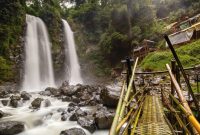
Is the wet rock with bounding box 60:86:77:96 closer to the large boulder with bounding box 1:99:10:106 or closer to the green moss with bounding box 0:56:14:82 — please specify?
the large boulder with bounding box 1:99:10:106

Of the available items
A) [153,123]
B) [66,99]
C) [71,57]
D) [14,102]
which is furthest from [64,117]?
[71,57]

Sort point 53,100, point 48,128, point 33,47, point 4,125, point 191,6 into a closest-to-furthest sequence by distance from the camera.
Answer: point 4,125, point 48,128, point 53,100, point 33,47, point 191,6

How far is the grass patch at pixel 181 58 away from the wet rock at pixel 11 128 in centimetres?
1392

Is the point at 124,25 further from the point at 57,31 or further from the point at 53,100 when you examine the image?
the point at 53,100

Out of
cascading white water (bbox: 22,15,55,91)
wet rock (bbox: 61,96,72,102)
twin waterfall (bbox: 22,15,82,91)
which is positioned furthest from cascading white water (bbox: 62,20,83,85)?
wet rock (bbox: 61,96,72,102)

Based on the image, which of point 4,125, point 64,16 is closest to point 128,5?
point 64,16

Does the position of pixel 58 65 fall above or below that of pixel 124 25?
below

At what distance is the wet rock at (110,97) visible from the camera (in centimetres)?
1341

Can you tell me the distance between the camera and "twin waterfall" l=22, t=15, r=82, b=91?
27.1 m

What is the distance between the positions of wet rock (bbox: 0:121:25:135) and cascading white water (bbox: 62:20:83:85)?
20423mm

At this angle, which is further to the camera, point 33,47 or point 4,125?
point 33,47

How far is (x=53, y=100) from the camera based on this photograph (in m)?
17.2

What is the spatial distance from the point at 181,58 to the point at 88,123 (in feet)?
41.8

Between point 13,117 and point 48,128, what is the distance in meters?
3.00
